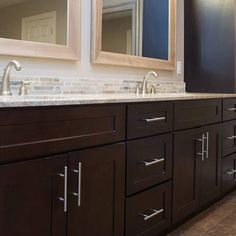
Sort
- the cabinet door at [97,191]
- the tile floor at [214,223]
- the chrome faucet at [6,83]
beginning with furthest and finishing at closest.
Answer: the tile floor at [214,223] < the chrome faucet at [6,83] < the cabinet door at [97,191]

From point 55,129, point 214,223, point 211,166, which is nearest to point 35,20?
point 55,129

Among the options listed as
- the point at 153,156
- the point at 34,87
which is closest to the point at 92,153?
the point at 153,156

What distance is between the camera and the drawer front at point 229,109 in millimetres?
2680

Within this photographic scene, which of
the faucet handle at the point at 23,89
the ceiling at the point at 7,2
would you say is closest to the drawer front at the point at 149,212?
the faucet handle at the point at 23,89

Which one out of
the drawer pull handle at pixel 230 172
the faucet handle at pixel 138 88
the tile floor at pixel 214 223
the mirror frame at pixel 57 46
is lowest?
the tile floor at pixel 214 223

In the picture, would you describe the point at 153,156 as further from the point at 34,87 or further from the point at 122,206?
the point at 34,87

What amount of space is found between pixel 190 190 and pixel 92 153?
99 centimetres

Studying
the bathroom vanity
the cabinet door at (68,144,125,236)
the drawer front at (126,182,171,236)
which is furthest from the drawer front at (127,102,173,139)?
the drawer front at (126,182,171,236)

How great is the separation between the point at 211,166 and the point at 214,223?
373 mm

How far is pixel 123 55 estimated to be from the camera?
252 cm

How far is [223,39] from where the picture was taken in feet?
10.4

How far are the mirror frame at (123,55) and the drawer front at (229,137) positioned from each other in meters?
0.65

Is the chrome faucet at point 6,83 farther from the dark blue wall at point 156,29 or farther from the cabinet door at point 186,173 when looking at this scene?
the dark blue wall at point 156,29

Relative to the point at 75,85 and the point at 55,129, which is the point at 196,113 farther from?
the point at 55,129
